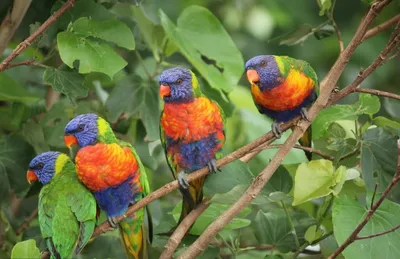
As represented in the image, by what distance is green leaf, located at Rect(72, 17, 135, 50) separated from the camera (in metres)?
2.20

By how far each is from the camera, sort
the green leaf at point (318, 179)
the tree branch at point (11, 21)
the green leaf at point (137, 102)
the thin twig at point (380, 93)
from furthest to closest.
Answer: the green leaf at point (137, 102) < the tree branch at point (11, 21) < the green leaf at point (318, 179) < the thin twig at point (380, 93)

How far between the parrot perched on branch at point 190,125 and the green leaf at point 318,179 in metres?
0.33

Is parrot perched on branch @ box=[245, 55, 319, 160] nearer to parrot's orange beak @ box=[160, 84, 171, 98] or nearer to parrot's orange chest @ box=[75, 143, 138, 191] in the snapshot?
parrot's orange beak @ box=[160, 84, 171, 98]

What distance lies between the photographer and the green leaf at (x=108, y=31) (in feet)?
7.22

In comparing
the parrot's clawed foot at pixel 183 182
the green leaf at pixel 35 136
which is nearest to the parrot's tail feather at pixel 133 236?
the parrot's clawed foot at pixel 183 182

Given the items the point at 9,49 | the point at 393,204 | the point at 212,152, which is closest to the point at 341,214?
the point at 393,204

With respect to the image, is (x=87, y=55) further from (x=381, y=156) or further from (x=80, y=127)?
(x=381, y=156)

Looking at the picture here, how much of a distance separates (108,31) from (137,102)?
0.38m

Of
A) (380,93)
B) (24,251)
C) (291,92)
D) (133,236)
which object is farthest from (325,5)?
(24,251)

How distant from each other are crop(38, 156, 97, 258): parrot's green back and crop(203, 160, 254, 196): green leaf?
1.13 feet

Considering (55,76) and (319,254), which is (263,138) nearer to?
(319,254)

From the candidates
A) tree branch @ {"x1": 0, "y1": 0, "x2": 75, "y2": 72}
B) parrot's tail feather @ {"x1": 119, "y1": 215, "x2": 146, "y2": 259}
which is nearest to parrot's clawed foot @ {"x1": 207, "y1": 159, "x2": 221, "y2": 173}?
parrot's tail feather @ {"x1": 119, "y1": 215, "x2": 146, "y2": 259}

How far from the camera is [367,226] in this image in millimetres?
1930

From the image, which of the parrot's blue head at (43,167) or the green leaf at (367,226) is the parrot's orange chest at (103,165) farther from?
the green leaf at (367,226)
